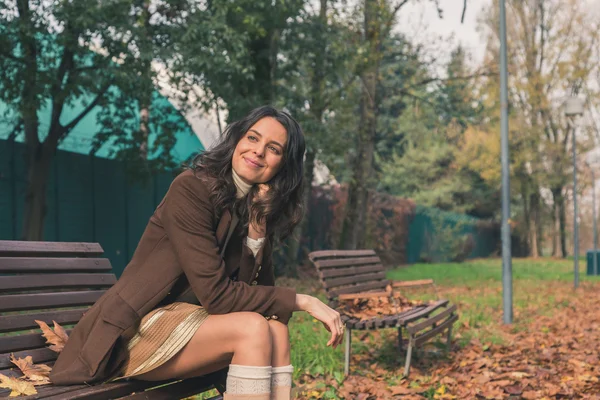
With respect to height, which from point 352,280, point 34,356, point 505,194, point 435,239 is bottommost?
point 34,356

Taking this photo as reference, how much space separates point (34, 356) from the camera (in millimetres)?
3150

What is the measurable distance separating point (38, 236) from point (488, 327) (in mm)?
6942

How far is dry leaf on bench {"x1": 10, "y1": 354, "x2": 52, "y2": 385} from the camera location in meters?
2.92

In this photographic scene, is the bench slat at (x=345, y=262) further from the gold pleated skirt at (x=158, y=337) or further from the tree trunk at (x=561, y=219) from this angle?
the tree trunk at (x=561, y=219)

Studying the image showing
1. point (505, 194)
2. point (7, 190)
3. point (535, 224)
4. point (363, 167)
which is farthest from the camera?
point (535, 224)

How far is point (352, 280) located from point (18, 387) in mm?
4174

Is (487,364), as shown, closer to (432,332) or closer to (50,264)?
(432,332)

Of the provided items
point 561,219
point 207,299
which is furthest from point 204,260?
point 561,219

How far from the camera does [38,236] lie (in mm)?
11500

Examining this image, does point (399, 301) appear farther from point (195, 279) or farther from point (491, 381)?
point (195, 279)

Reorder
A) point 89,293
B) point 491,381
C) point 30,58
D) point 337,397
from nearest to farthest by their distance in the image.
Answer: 1. point 89,293
2. point 337,397
3. point 491,381
4. point 30,58

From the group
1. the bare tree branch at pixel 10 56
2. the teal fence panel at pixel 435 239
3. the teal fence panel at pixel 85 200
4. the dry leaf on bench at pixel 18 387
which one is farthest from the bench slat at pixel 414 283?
the teal fence panel at pixel 435 239

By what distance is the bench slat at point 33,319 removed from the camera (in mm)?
3084

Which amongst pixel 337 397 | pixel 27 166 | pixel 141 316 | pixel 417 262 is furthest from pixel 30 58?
pixel 417 262
